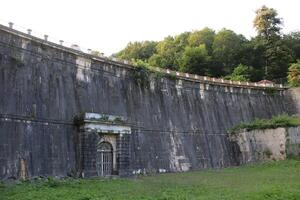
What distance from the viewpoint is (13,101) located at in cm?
2128

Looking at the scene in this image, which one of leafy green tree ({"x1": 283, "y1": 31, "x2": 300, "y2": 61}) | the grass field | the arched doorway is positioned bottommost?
the grass field

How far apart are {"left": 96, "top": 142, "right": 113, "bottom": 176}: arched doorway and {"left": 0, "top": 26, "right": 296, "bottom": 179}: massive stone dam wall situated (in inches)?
2.3

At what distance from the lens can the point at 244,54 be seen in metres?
58.5

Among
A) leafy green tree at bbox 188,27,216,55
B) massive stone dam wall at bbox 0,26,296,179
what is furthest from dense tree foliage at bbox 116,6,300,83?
massive stone dam wall at bbox 0,26,296,179

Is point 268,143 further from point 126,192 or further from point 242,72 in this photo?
point 126,192

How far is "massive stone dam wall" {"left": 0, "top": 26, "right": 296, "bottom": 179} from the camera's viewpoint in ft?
70.4

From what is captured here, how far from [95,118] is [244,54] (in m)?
38.4

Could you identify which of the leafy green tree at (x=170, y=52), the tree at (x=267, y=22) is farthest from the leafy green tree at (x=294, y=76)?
the leafy green tree at (x=170, y=52)

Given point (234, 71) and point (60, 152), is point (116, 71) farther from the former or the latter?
point (234, 71)

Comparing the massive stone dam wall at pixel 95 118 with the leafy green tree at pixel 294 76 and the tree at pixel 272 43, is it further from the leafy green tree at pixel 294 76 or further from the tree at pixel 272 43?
the tree at pixel 272 43

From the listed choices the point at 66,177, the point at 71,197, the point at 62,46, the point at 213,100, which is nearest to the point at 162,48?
the point at 213,100

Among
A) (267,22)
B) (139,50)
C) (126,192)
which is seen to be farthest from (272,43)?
(126,192)

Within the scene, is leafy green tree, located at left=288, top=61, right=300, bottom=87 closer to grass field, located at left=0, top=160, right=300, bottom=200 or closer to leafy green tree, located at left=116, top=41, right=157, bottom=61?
leafy green tree, located at left=116, top=41, right=157, bottom=61

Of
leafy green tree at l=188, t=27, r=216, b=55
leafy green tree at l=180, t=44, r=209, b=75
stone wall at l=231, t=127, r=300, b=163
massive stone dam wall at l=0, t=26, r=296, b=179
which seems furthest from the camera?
leafy green tree at l=188, t=27, r=216, b=55
